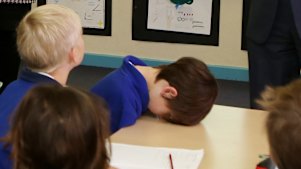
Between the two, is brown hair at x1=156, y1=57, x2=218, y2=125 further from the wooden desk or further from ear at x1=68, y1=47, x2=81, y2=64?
ear at x1=68, y1=47, x2=81, y2=64

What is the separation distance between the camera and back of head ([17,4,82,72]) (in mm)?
1656

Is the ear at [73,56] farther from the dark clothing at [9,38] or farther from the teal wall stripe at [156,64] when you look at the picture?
the teal wall stripe at [156,64]

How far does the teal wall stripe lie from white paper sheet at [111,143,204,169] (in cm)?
176

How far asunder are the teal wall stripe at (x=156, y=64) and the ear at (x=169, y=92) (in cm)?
147

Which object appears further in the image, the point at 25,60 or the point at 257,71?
the point at 257,71

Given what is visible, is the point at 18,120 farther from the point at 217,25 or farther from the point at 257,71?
the point at 217,25

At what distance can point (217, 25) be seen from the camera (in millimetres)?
3361

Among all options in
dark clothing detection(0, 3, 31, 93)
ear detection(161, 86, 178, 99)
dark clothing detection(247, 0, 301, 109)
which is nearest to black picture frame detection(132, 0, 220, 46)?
dark clothing detection(247, 0, 301, 109)

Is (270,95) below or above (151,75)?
above

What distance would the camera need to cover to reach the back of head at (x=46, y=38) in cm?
166

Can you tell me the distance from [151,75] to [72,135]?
42.1 inches

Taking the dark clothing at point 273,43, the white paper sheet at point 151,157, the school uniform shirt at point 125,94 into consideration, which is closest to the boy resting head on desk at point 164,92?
the school uniform shirt at point 125,94

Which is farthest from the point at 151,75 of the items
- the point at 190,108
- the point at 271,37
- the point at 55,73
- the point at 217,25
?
the point at 217,25

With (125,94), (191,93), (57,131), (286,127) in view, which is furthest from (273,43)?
(57,131)
